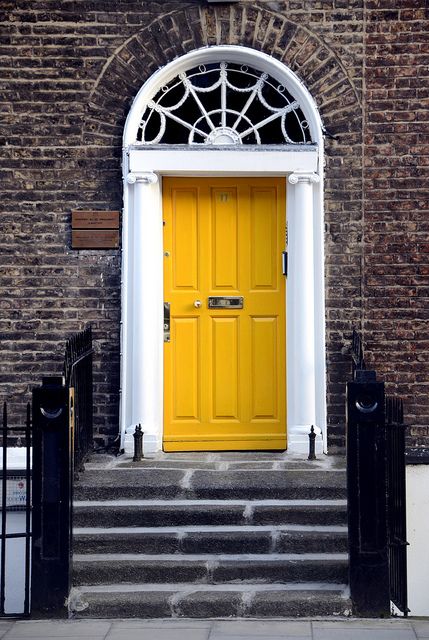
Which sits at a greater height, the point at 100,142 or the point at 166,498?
the point at 100,142

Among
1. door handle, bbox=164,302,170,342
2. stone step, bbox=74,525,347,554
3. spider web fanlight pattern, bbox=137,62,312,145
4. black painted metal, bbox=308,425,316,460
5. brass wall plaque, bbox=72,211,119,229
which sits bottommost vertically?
stone step, bbox=74,525,347,554

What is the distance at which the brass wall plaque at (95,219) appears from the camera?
8094 mm

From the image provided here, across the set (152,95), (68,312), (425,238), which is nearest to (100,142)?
(152,95)

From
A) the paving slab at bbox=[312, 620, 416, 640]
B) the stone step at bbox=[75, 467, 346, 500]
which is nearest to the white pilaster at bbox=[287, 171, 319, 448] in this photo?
the stone step at bbox=[75, 467, 346, 500]

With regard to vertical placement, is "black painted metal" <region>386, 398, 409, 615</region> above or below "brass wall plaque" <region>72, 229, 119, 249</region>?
below

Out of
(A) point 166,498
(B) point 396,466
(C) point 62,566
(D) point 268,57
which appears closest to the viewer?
(C) point 62,566

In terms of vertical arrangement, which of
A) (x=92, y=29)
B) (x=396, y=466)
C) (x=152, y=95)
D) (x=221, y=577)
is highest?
(x=92, y=29)

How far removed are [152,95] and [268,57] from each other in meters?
0.98

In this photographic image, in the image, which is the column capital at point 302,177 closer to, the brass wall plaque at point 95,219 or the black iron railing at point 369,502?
the brass wall plaque at point 95,219

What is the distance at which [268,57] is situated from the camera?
8.08 meters

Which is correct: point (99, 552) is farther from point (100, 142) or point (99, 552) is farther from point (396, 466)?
point (100, 142)

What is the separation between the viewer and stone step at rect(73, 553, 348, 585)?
20.4ft

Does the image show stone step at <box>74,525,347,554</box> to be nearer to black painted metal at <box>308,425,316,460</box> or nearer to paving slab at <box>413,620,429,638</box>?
paving slab at <box>413,620,429,638</box>

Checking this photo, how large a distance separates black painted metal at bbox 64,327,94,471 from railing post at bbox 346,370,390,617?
6.11 feet
